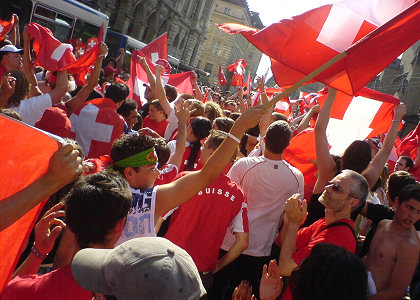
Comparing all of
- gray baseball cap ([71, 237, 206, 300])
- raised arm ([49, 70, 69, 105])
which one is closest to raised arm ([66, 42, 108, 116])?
raised arm ([49, 70, 69, 105])

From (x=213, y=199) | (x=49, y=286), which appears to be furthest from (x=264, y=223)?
(x=49, y=286)

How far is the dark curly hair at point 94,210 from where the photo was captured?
67.6 inches

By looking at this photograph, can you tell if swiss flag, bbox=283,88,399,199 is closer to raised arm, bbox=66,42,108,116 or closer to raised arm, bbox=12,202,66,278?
raised arm, bbox=66,42,108,116

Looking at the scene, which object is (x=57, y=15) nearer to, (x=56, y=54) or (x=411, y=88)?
(x=56, y=54)

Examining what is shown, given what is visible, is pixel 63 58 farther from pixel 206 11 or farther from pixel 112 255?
pixel 206 11

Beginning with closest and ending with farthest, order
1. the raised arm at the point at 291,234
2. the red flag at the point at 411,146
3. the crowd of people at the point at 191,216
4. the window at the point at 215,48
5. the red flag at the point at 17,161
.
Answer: the crowd of people at the point at 191,216, the red flag at the point at 17,161, the raised arm at the point at 291,234, the red flag at the point at 411,146, the window at the point at 215,48

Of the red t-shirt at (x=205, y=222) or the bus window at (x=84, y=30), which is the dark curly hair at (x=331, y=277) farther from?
the bus window at (x=84, y=30)

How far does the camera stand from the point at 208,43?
78.1 meters

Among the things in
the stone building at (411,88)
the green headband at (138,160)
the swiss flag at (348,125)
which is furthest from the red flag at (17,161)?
the stone building at (411,88)

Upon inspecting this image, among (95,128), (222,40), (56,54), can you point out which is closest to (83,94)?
(95,128)

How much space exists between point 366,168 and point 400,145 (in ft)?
12.7

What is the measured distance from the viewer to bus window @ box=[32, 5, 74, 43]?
39.5 feet

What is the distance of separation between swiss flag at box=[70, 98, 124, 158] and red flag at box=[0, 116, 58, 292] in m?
2.13

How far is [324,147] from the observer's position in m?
3.35
